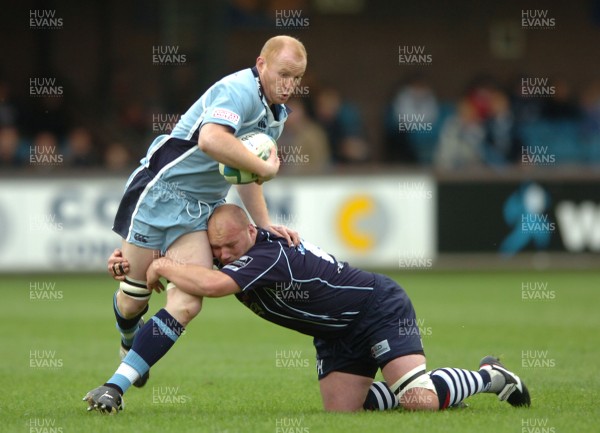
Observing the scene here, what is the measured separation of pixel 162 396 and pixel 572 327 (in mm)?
5013

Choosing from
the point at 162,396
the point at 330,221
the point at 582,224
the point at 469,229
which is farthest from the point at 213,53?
the point at 162,396

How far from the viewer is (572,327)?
37.1 ft

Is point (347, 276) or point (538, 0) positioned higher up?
point (538, 0)

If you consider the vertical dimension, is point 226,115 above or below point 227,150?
above

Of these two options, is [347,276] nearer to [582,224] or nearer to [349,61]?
[582,224]

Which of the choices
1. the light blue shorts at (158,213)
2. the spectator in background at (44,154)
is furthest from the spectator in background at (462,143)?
the light blue shorts at (158,213)

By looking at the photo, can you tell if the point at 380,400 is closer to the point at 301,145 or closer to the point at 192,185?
the point at 192,185

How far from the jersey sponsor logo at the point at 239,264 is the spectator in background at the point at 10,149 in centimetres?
1140

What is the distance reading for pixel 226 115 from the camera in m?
6.60

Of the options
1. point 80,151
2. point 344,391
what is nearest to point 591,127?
point 80,151

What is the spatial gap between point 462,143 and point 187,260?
39.8 ft

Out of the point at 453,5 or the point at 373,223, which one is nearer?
the point at 373,223

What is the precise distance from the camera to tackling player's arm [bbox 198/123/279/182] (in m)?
6.48

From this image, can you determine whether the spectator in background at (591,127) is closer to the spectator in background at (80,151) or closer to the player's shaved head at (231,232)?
the spectator in background at (80,151)
